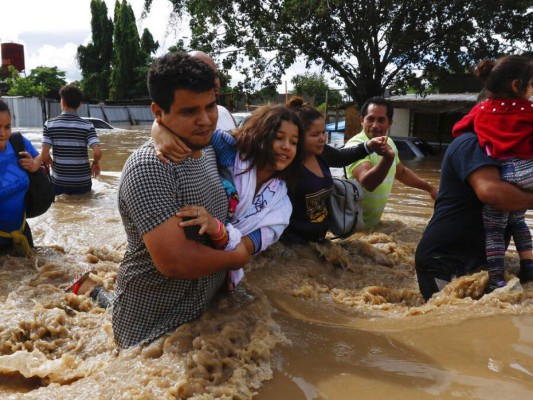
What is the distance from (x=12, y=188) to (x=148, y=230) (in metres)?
2.64

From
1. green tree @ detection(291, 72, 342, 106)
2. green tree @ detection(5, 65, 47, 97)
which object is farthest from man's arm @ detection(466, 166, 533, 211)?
green tree @ detection(5, 65, 47, 97)

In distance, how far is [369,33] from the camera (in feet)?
43.4

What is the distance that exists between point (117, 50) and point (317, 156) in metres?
39.6

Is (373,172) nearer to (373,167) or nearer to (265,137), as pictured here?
(373,167)

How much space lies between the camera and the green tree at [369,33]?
12.9m

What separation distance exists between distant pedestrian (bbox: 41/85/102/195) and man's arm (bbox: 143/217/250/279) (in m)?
4.83

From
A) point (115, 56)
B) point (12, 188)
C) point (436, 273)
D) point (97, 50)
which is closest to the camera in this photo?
point (436, 273)

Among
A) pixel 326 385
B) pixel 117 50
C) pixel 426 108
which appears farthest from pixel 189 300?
pixel 117 50

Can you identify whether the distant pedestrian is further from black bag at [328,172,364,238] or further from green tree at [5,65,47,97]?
green tree at [5,65,47,97]

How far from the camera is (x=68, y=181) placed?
22.4ft

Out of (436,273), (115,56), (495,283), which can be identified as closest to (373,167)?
(436,273)

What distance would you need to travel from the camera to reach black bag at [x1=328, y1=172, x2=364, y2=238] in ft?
13.0

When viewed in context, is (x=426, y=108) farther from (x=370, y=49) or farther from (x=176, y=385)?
(x=176, y=385)

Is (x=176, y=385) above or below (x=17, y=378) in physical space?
above
